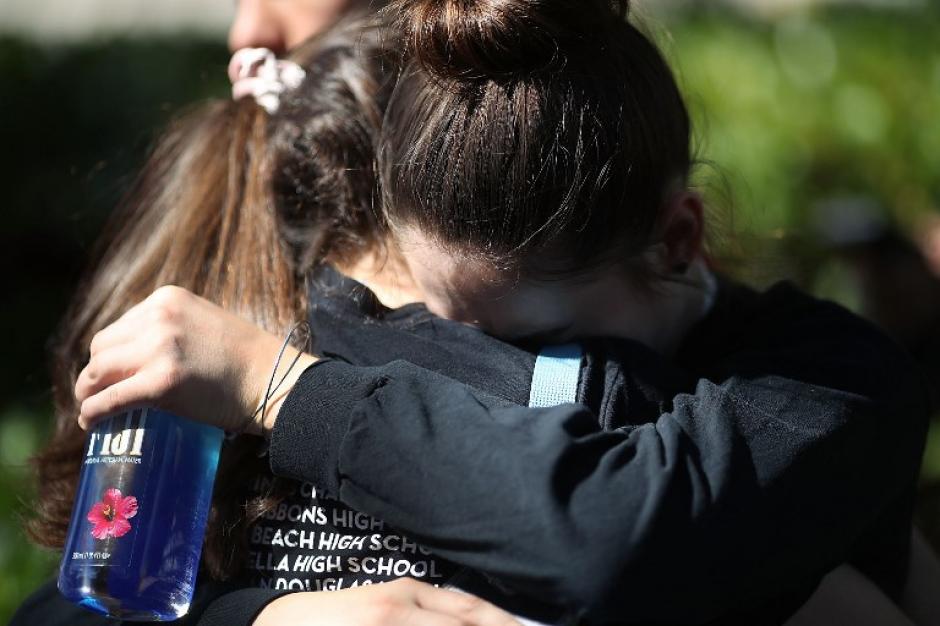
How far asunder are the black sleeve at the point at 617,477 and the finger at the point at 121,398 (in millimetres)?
193

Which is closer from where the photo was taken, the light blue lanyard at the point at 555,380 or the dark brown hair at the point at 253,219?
the light blue lanyard at the point at 555,380

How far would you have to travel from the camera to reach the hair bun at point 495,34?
5.49ft

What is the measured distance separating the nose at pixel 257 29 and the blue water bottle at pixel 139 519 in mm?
1014

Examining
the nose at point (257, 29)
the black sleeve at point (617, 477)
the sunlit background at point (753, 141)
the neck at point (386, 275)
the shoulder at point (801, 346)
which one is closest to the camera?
the black sleeve at point (617, 477)

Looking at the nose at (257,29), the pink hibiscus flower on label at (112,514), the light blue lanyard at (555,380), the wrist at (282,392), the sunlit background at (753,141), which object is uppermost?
the nose at (257,29)

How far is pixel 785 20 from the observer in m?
5.39

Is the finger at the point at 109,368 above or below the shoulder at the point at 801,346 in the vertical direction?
above

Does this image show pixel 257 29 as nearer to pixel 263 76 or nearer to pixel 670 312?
pixel 263 76

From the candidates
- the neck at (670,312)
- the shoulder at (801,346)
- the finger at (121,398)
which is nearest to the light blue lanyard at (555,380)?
the neck at (670,312)

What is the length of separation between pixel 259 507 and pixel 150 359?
1.02ft

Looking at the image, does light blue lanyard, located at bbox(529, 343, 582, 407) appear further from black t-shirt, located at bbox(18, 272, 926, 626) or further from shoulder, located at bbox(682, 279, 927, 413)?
shoulder, located at bbox(682, 279, 927, 413)

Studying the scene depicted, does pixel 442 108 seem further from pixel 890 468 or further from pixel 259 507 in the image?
pixel 890 468

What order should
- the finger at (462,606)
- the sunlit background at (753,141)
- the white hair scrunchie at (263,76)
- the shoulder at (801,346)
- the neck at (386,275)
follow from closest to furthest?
the finger at (462,606), the shoulder at (801,346), the neck at (386,275), the white hair scrunchie at (263,76), the sunlit background at (753,141)

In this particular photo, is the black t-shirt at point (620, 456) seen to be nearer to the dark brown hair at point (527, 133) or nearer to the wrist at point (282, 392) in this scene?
the wrist at point (282, 392)
